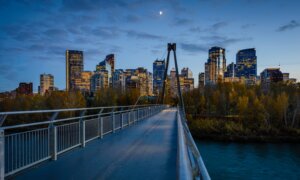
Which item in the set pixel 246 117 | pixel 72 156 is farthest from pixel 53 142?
pixel 246 117

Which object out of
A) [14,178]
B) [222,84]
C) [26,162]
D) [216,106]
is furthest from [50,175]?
[222,84]

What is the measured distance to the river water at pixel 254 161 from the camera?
33094 mm

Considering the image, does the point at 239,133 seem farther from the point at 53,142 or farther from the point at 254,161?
the point at 53,142

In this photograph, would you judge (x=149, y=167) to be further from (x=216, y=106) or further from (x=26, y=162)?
(x=216, y=106)

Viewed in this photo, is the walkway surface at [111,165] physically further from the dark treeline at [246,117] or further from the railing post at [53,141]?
the dark treeline at [246,117]

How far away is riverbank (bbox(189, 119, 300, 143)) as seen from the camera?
6341cm

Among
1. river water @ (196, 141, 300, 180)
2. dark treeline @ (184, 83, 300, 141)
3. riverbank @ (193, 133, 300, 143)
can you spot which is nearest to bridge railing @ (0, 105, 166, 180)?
river water @ (196, 141, 300, 180)

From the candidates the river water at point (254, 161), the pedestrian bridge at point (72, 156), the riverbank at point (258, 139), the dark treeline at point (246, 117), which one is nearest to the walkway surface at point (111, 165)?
the pedestrian bridge at point (72, 156)

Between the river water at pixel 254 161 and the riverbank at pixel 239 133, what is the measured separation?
5.67 m

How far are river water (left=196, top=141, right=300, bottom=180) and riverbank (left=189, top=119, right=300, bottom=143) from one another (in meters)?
5.67

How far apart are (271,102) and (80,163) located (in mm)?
85003

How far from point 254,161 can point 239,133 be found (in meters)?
27.7

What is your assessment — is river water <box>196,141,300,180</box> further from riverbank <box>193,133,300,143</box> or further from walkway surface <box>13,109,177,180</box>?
walkway surface <box>13,109,177,180</box>

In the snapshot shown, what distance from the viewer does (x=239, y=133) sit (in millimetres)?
68125
